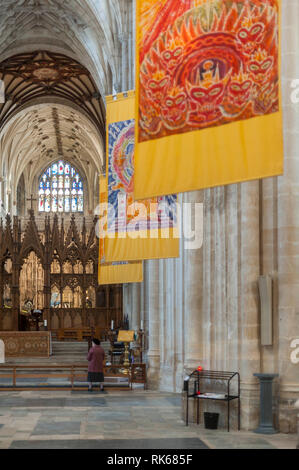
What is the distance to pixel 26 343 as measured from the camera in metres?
23.2

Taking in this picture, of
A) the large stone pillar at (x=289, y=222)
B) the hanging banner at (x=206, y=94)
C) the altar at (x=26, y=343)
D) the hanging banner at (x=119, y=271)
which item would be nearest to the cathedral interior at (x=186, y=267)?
the large stone pillar at (x=289, y=222)

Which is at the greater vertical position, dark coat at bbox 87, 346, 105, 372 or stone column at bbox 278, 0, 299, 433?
stone column at bbox 278, 0, 299, 433

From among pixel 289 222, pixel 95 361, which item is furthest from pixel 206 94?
pixel 95 361

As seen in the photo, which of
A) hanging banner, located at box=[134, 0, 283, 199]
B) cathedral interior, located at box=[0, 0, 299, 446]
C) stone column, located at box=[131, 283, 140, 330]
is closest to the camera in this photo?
hanging banner, located at box=[134, 0, 283, 199]

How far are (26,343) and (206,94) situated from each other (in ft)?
56.3

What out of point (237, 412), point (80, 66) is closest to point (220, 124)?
point (237, 412)

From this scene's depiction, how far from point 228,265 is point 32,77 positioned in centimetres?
3042

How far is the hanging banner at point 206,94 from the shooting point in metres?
7.04

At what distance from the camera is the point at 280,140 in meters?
6.90

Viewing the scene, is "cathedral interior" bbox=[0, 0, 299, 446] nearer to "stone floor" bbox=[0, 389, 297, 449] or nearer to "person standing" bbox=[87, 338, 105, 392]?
"stone floor" bbox=[0, 389, 297, 449]

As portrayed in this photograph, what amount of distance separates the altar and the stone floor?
345 inches

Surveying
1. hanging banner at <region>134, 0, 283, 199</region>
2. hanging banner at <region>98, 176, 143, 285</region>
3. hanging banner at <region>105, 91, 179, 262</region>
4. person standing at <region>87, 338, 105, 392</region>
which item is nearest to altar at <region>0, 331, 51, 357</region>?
hanging banner at <region>98, 176, 143, 285</region>

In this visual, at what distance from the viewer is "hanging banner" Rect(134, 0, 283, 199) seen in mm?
→ 7043
